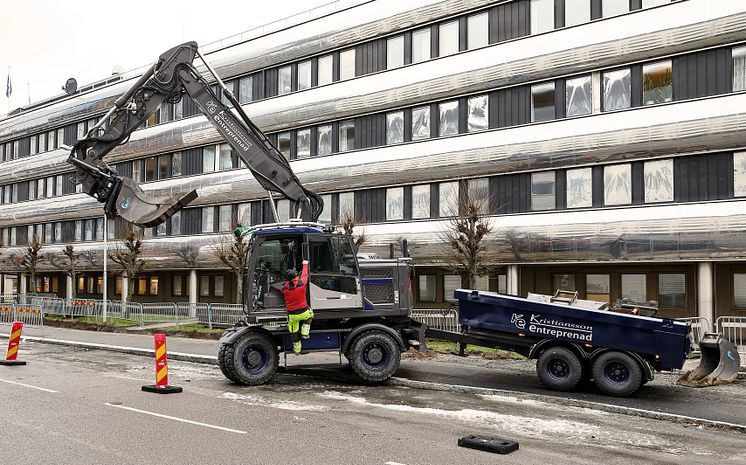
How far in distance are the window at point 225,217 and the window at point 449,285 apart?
12750 millimetres

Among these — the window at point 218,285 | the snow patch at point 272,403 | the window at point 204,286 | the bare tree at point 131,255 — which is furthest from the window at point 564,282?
the bare tree at point 131,255

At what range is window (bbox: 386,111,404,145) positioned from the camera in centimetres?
3031

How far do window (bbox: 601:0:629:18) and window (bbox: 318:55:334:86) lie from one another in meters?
12.9

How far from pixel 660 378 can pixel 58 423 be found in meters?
12.0

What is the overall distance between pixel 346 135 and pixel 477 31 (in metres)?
7.77

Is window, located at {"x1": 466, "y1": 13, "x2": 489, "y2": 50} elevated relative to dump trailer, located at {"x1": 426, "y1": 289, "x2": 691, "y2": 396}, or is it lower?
elevated

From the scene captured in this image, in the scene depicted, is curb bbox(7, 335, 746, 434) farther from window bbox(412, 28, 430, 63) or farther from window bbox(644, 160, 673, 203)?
window bbox(412, 28, 430, 63)

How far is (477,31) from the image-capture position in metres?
28.1

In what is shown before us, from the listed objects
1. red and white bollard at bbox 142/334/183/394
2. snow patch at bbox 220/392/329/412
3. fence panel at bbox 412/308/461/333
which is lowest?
snow patch at bbox 220/392/329/412

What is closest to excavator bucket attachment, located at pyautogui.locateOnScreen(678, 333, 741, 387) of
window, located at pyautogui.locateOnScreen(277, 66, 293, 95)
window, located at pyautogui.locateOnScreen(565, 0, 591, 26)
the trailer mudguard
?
the trailer mudguard

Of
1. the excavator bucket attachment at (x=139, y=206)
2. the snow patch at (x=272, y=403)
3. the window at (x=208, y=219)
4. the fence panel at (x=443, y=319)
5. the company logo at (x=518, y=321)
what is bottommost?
the snow patch at (x=272, y=403)

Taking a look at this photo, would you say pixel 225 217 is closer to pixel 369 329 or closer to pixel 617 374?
pixel 369 329

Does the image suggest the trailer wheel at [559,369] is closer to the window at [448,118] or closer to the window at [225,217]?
the window at [448,118]

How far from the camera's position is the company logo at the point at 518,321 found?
1376 cm
